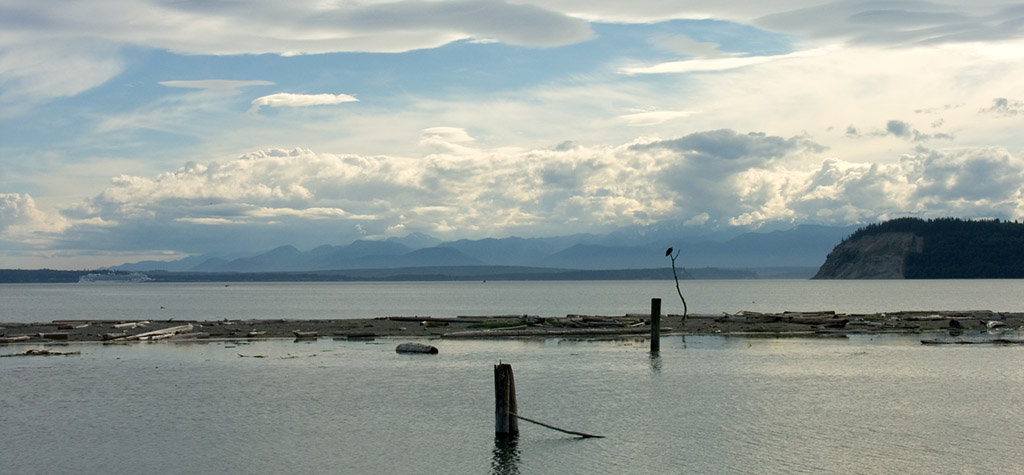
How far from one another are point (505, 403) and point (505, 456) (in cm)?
206

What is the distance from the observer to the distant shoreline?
197 feet

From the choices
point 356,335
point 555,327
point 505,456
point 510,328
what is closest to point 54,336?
point 356,335

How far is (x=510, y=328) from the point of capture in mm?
63156

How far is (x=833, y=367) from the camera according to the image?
4394 cm

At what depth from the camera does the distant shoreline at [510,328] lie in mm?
60125

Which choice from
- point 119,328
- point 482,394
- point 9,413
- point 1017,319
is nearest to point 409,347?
point 482,394

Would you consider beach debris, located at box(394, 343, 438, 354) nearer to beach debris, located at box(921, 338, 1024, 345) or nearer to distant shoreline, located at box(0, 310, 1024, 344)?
distant shoreline, located at box(0, 310, 1024, 344)

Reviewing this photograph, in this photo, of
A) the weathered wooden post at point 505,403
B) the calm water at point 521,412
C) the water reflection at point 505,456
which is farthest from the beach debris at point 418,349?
the water reflection at point 505,456

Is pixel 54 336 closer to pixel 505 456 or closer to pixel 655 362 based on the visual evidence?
pixel 655 362

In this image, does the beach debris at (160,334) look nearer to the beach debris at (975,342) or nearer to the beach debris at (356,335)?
the beach debris at (356,335)

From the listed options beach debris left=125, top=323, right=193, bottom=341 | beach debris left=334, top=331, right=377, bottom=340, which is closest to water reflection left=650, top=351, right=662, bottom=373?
beach debris left=334, top=331, right=377, bottom=340

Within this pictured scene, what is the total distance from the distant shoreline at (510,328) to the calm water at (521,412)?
875 cm

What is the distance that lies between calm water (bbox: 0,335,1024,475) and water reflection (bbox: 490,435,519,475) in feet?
0.32

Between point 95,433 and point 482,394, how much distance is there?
14000 millimetres
